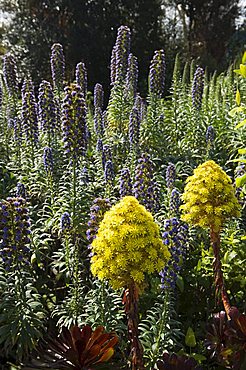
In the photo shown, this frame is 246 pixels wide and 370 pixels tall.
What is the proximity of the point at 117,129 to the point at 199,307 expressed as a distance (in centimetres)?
288

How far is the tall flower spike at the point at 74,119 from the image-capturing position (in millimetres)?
3973

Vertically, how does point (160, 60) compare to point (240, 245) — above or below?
above

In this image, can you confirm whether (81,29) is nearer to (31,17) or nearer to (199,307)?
(31,17)

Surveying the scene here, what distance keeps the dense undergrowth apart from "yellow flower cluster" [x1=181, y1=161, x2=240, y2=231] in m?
0.13

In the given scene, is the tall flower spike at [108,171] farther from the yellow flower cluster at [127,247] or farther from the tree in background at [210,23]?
the tree in background at [210,23]

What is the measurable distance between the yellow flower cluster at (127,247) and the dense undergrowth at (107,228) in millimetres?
13

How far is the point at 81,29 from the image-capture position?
15.5 m

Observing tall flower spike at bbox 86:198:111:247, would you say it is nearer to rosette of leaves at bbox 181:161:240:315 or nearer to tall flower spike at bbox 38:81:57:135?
rosette of leaves at bbox 181:161:240:315

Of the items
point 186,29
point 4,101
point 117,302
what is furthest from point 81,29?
point 117,302

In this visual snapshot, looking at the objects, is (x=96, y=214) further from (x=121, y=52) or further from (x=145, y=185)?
(x=121, y=52)

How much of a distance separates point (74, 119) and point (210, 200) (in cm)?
155

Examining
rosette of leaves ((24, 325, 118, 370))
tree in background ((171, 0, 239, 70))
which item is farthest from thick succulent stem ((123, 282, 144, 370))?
tree in background ((171, 0, 239, 70))

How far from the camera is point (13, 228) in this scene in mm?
3201

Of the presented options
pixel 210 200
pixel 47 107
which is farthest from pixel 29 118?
pixel 210 200
